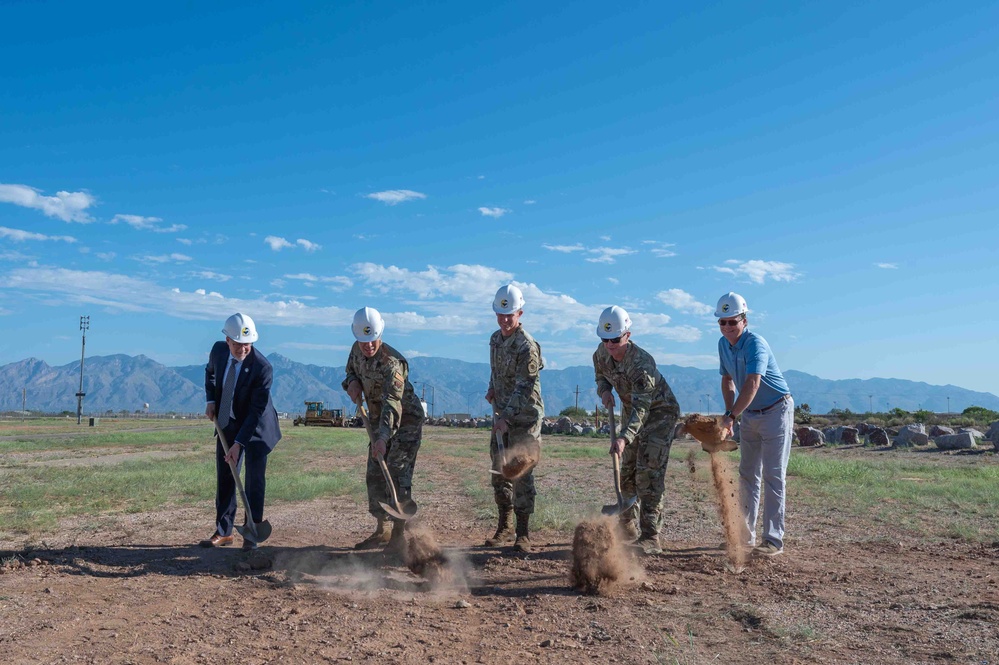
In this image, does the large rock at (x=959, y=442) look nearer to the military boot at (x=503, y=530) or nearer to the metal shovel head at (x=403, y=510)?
the military boot at (x=503, y=530)

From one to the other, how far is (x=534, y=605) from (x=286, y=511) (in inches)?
220

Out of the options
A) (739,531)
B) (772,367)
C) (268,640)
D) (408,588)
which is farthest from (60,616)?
(772,367)

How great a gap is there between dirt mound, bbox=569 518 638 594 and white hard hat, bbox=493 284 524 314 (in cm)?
224

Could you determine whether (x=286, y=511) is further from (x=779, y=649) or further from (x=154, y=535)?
(x=779, y=649)

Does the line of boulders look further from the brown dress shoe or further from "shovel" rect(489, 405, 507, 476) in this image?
the brown dress shoe

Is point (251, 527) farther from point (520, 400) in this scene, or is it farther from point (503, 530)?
point (520, 400)

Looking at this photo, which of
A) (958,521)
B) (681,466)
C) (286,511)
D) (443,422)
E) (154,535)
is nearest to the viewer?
(154,535)

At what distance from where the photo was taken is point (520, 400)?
7.25m

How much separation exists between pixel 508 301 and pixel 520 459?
149 cm

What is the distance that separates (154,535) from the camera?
8.17m

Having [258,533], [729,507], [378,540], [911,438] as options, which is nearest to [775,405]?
[729,507]

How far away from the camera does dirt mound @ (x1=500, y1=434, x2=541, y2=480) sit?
7035mm

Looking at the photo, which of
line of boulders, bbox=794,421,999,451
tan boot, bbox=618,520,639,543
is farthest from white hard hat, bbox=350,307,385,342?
line of boulders, bbox=794,421,999,451

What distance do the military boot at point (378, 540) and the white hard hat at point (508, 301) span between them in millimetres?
2377
